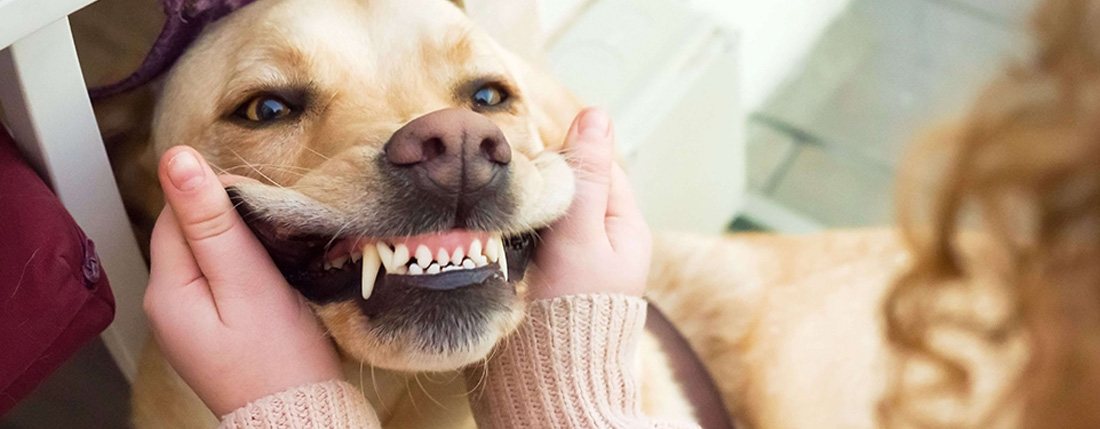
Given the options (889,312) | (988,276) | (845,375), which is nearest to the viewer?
(889,312)

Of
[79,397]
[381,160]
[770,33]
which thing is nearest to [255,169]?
[381,160]

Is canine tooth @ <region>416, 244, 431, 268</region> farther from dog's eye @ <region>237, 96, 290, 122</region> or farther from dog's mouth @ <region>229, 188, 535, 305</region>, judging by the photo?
dog's eye @ <region>237, 96, 290, 122</region>

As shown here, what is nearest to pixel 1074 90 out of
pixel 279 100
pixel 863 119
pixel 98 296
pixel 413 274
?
pixel 413 274

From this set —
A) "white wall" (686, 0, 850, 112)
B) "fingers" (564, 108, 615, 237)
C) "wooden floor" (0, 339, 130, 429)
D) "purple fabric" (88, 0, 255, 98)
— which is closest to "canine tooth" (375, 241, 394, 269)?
"fingers" (564, 108, 615, 237)

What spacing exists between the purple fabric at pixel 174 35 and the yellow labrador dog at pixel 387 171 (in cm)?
2

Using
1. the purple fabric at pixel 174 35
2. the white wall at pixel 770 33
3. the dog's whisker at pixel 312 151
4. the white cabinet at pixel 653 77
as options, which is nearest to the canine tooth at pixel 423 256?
the dog's whisker at pixel 312 151

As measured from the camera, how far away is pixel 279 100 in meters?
0.92

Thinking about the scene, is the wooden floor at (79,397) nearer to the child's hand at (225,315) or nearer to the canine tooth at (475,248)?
the child's hand at (225,315)

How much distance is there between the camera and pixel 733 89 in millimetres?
2047

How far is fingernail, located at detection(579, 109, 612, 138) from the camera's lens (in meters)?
0.98

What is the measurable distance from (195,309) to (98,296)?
0.29ft

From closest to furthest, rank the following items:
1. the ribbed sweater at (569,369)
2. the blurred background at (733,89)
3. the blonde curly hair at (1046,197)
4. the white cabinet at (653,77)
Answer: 1. the blonde curly hair at (1046,197)
2. the ribbed sweater at (569,369)
3. the blurred background at (733,89)
4. the white cabinet at (653,77)

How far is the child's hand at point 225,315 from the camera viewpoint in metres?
0.81

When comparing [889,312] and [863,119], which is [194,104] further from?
[863,119]
